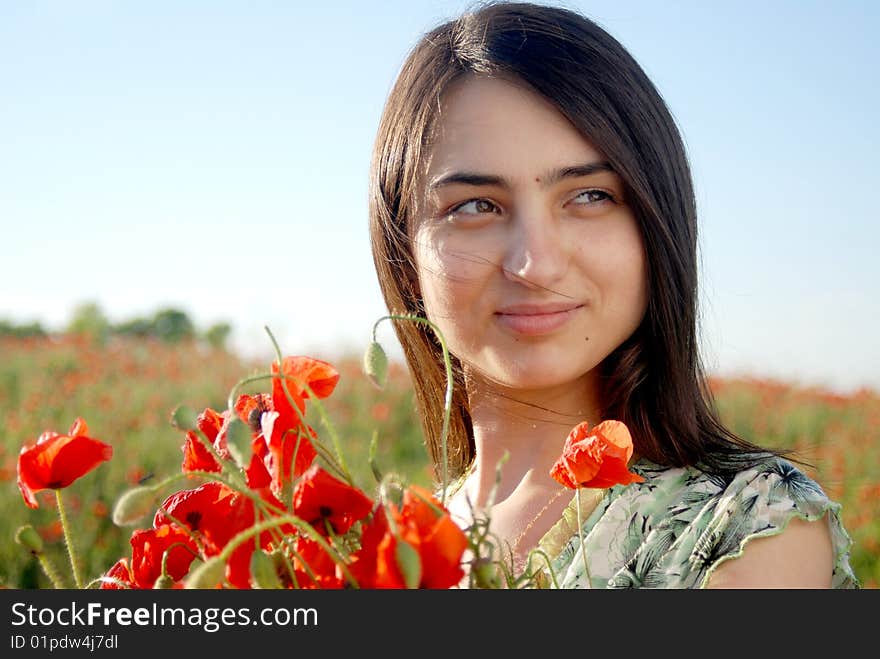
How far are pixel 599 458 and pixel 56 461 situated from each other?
Result: 45cm

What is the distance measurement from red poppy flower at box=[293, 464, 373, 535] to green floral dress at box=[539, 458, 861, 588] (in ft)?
2.37

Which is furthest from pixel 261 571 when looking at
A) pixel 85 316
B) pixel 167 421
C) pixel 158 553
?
pixel 85 316

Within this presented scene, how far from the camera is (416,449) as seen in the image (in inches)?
216

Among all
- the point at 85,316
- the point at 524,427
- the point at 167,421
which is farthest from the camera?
the point at 85,316

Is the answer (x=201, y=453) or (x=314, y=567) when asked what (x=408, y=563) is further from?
(x=201, y=453)

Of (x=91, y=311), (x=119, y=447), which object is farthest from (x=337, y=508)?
(x=91, y=311)

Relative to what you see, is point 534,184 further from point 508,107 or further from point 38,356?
point 38,356

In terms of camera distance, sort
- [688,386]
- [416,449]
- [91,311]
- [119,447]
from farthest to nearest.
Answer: [91,311] < [416,449] < [119,447] < [688,386]

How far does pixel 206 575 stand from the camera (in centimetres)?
53

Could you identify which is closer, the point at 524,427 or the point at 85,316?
the point at 524,427

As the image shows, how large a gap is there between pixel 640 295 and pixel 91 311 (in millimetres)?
14956

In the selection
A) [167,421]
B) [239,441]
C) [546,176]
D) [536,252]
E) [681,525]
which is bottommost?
[167,421]

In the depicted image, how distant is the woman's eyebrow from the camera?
1367 millimetres

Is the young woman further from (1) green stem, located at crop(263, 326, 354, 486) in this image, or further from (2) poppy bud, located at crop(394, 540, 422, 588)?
(2) poppy bud, located at crop(394, 540, 422, 588)
